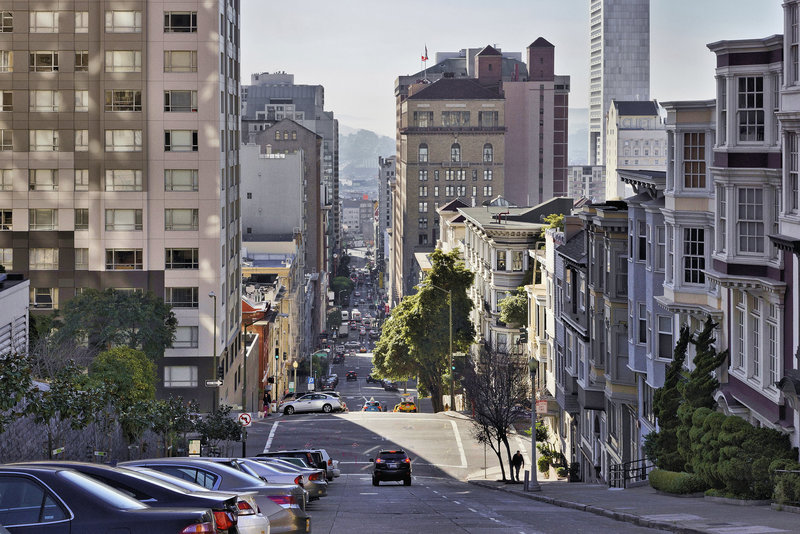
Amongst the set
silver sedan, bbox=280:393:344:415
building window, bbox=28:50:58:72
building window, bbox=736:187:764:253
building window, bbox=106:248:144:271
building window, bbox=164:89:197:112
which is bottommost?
silver sedan, bbox=280:393:344:415

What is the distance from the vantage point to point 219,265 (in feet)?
265

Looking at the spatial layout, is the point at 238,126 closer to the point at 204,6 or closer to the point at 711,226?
the point at 204,6

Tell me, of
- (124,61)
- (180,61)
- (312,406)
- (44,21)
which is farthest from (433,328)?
(44,21)

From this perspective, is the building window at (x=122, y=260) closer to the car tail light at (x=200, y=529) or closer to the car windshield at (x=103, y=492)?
the car windshield at (x=103, y=492)

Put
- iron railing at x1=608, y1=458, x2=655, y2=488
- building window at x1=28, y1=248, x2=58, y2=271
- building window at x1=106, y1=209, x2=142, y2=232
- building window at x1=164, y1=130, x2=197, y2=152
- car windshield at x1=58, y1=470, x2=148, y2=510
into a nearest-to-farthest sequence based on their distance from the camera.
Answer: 1. car windshield at x1=58, y1=470, x2=148, y2=510
2. iron railing at x1=608, y1=458, x2=655, y2=488
3. building window at x1=106, y1=209, x2=142, y2=232
4. building window at x1=164, y1=130, x2=197, y2=152
5. building window at x1=28, y1=248, x2=58, y2=271

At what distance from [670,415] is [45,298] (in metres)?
57.8

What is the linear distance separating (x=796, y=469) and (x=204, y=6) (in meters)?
63.1

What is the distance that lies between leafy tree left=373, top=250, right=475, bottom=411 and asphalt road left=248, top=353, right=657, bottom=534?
1295cm

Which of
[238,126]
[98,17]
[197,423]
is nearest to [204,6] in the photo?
[98,17]

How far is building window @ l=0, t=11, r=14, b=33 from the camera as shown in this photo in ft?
260

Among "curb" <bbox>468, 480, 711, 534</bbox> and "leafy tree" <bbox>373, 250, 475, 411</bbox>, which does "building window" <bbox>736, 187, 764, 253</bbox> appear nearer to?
"curb" <bbox>468, 480, 711, 534</bbox>

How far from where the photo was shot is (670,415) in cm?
3434

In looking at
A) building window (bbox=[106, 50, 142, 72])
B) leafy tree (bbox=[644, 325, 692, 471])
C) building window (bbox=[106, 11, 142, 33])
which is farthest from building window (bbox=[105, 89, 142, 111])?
leafy tree (bbox=[644, 325, 692, 471])

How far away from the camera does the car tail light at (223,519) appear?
39.7 ft
